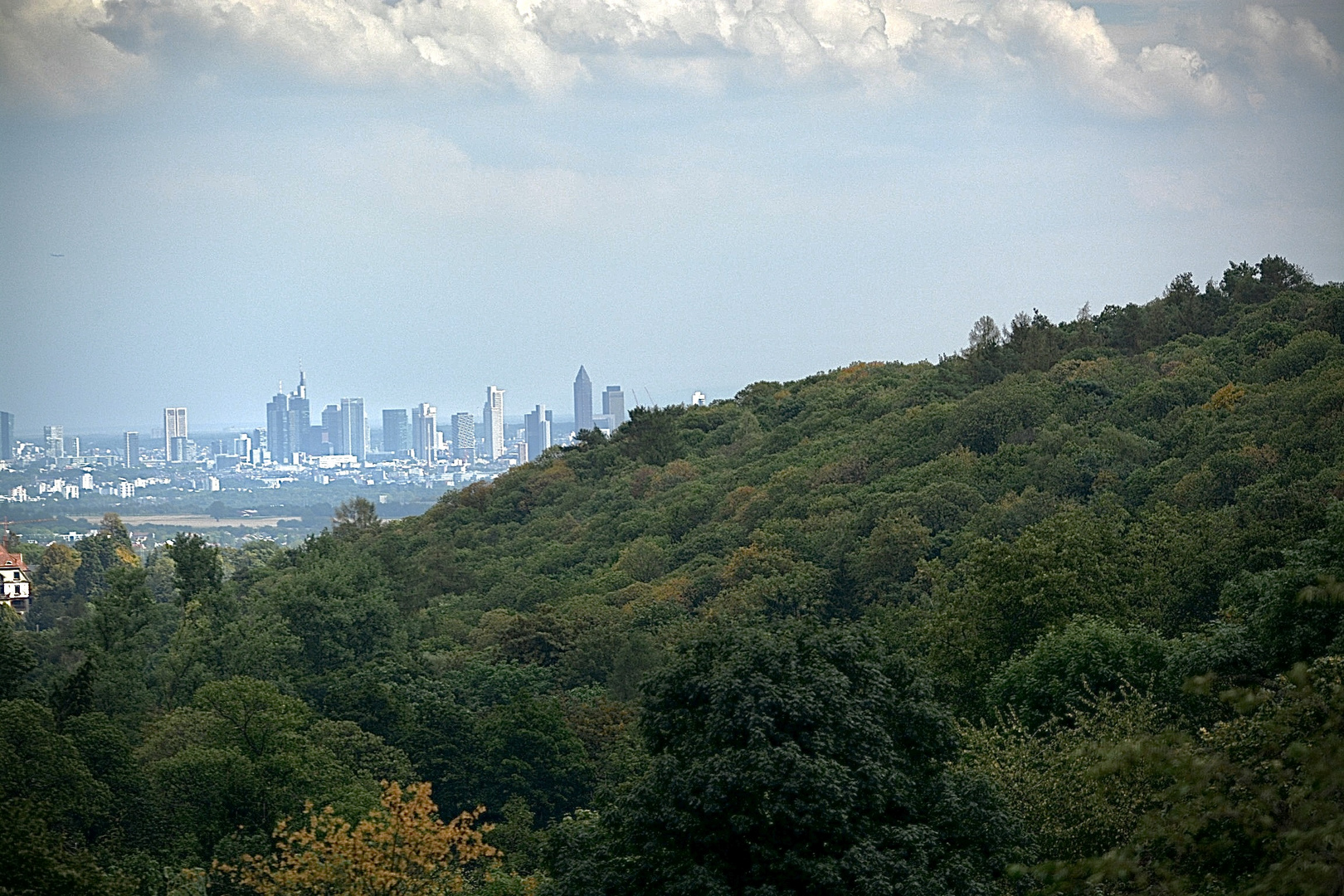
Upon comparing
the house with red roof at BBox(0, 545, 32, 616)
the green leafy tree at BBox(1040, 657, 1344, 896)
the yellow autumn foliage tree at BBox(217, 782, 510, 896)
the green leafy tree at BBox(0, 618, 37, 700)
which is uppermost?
the green leafy tree at BBox(1040, 657, 1344, 896)

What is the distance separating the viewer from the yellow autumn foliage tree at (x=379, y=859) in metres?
17.2

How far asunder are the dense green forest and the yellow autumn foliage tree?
0.07 meters

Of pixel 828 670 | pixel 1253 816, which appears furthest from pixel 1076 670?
pixel 1253 816

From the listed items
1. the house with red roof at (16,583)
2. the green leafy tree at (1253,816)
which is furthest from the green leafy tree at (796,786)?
the house with red roof at (16,583)

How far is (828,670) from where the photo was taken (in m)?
15.1

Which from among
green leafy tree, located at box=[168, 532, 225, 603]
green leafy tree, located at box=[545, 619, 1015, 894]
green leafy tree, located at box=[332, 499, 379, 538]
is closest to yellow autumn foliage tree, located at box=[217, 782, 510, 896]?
green leafy tree, located at box=[545, 619, 1015, 894]

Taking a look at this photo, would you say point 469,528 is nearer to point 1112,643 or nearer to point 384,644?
point 384,644

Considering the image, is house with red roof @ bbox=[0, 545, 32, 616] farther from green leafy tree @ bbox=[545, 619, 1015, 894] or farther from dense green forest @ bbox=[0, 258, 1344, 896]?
green leafy tree @ bbox=[545, 619, 1015, 894]

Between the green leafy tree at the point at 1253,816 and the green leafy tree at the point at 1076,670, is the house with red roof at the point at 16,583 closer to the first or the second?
the green leafy tree at the point at 1076,670

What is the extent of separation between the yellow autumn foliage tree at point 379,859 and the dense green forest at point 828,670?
2.9 inches

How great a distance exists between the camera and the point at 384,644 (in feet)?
138

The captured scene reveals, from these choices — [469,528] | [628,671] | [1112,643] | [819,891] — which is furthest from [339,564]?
[819,891]

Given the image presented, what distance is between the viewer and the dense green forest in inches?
533

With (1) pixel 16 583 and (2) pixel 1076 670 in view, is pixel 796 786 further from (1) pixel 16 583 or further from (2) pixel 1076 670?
(1) pixel 16 583
